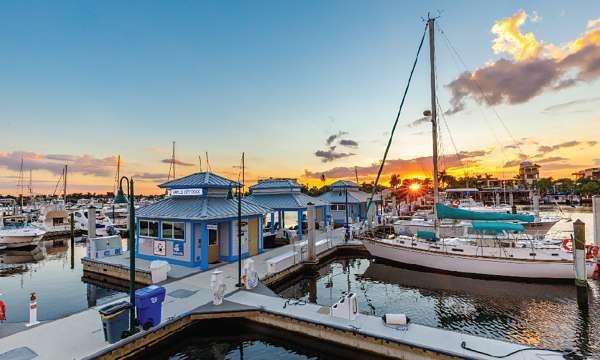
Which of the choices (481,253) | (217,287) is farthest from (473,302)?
(217,287)

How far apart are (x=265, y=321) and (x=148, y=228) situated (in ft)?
38.4

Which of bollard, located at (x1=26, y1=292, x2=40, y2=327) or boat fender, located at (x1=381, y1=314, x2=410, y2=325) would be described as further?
bollard, located at (x1=26, y1=292, x2=40, y2=327)

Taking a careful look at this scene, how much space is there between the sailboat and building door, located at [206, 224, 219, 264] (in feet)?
36.1

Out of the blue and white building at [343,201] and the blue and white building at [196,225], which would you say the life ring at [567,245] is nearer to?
the blue and white building at [196,225]

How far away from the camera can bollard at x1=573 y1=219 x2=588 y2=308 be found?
14.1m

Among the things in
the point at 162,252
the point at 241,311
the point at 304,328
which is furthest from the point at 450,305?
the point at 162,252

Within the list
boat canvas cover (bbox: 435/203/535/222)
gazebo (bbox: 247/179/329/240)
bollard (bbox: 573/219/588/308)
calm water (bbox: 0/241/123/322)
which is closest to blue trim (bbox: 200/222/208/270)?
calm water (bbox: 0/241/123/322)

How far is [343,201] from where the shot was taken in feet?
124

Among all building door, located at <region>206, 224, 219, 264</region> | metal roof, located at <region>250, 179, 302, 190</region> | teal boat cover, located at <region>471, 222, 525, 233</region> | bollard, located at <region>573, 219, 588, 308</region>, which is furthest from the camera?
metal roof, located at <region>250, 179, 302, 190</region>

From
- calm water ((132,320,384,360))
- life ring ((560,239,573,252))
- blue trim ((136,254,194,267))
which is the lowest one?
calm water ((132,320,384,360))

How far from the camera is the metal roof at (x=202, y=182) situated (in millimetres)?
18767

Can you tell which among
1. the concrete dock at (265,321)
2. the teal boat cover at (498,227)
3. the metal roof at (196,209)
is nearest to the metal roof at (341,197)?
the metal roof at (196,209)

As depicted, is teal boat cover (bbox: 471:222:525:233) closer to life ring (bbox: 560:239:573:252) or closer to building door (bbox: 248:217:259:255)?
life ring (bbox: 560:239:573:252)

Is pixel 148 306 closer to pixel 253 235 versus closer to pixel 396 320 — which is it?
pixel 396 320
